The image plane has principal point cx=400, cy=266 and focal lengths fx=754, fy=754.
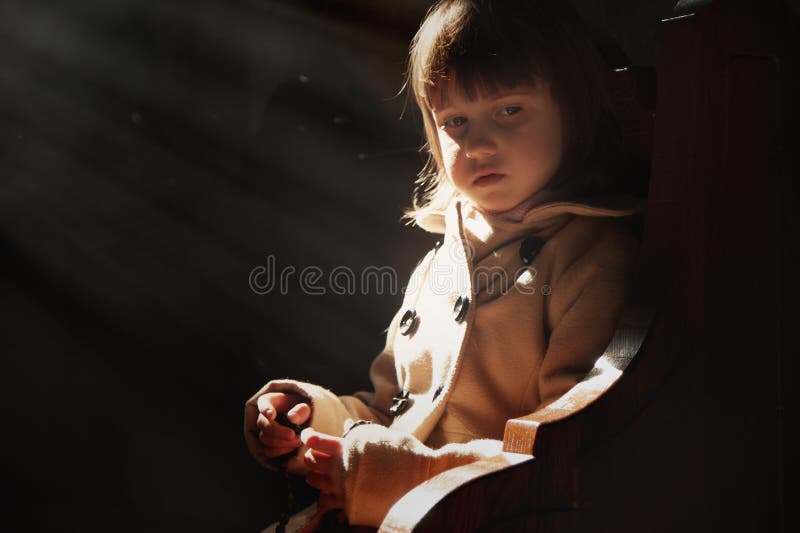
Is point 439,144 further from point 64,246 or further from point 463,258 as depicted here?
point 64,246

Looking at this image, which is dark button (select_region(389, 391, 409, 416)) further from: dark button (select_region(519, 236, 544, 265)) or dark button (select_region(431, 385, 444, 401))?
dark button (select_region(519, 236, 544, 265))

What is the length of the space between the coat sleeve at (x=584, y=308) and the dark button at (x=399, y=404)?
23 cm

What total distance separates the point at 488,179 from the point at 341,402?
0.40 m

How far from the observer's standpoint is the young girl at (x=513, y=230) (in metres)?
0.92

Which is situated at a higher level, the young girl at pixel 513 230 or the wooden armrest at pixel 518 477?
the young girl at pixel 513 230

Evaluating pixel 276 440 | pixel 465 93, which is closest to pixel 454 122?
pixel 465 93

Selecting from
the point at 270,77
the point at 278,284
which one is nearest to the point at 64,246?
the point at 278,284

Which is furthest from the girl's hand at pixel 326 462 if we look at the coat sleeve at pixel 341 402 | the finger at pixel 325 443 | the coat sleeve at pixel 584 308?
the coat sleeve at pixel 584 308

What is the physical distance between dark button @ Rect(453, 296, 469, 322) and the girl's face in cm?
14

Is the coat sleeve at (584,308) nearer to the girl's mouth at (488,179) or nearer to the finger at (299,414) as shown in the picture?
the girl's mouth at (488,179)

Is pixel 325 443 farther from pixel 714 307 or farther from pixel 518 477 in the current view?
pixel 714 307

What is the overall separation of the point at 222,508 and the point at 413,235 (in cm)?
67

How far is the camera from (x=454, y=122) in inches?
40.2

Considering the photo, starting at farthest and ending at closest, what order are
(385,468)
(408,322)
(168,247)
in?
(168,247)
(408,322)
(385,468)
